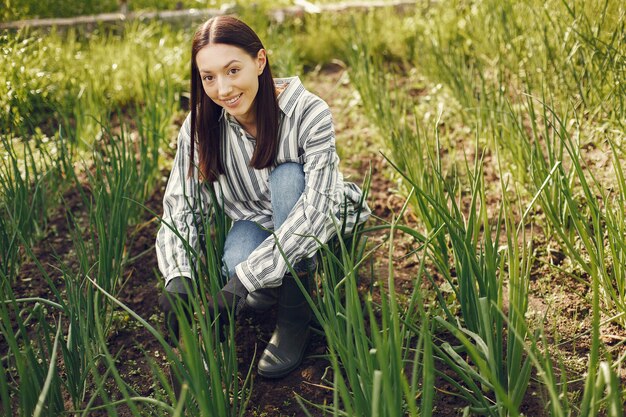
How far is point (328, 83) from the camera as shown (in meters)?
4.79

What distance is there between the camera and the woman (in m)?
2.07

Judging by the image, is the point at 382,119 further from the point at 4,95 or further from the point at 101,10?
the point at 101,10

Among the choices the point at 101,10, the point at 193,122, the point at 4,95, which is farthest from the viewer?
the point at 101,10

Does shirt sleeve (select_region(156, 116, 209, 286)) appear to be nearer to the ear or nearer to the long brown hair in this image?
the long brown hair

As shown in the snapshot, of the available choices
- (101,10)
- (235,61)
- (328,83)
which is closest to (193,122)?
(235,61)

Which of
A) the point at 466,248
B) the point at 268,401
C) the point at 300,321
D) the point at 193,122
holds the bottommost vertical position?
the point at 268,401

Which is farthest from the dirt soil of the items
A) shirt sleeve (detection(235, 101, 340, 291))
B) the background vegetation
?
shirt sleeve (detection(235, 101, 340, 291))

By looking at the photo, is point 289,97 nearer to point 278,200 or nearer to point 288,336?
point 278,200

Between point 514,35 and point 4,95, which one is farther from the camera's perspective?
point 514,35

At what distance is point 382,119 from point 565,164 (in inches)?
31.6

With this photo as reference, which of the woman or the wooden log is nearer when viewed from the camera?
the woman

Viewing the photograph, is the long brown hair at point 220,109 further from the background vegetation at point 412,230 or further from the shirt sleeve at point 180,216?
the background vegetation at point 412,230

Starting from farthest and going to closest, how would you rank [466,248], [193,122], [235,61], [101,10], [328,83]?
[101,10] → [328,83] → [193,122] → [235,61] → [466,248]

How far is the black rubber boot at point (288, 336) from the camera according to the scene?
82.6 inches
